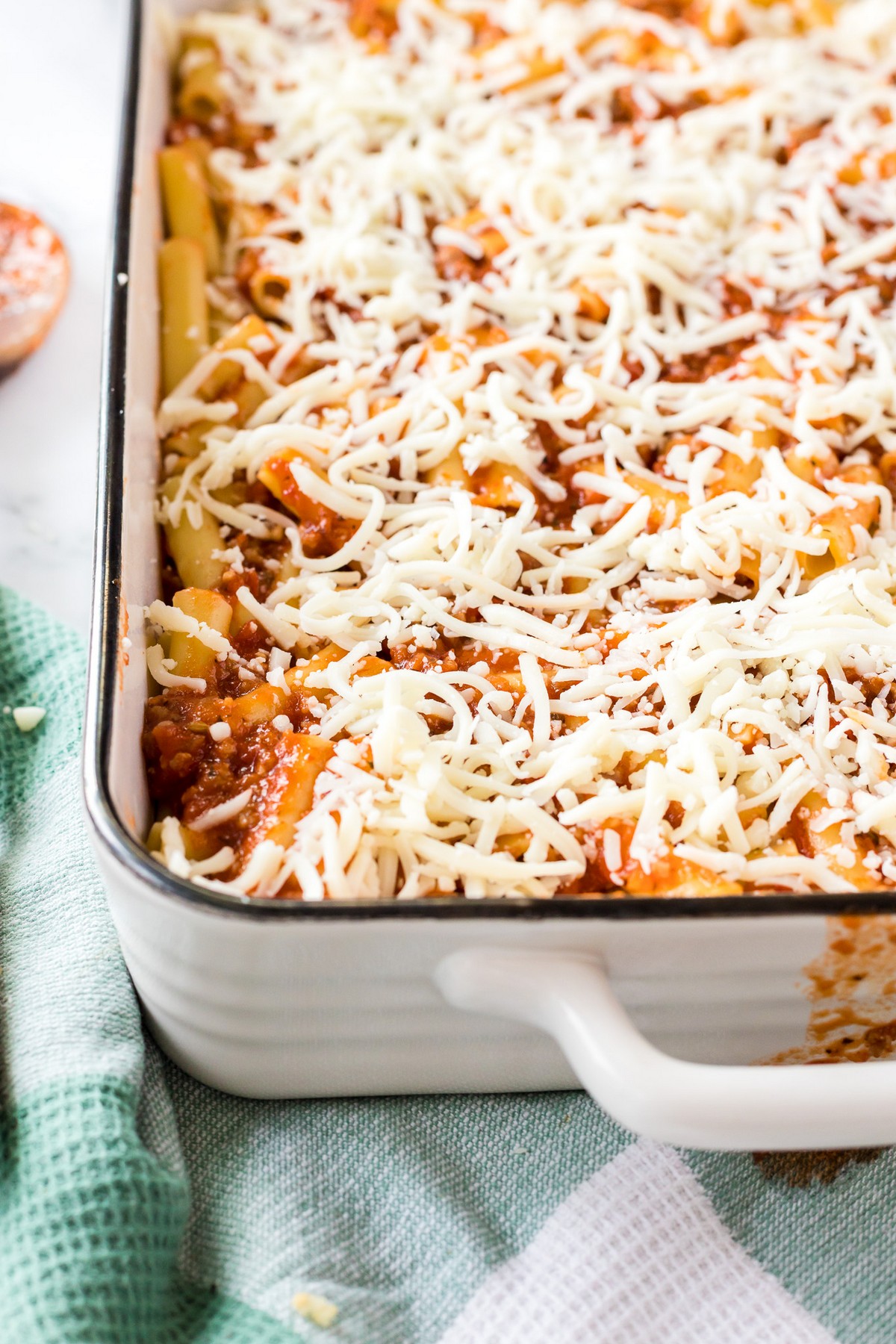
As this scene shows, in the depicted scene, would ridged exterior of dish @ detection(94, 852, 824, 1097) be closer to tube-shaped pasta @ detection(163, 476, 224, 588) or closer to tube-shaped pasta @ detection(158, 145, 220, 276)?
tube-shaped pasta @ detection(163, 476, 224, 588)

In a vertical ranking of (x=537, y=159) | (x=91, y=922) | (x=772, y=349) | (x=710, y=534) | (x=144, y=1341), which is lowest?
(x=144, y=1341)

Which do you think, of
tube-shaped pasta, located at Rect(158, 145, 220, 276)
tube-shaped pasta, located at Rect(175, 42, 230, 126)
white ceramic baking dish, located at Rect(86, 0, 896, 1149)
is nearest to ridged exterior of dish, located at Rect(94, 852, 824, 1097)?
white ceramic baking dish, located at Rect(86, 0, 896, 1149)

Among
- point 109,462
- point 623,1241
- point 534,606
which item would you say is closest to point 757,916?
point 623,1241

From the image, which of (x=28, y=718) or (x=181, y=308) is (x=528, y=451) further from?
(x=28, y=718)

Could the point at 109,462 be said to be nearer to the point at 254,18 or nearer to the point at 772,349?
the point at 772,349

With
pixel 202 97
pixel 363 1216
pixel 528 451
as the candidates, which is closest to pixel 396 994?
pixel 363 1216

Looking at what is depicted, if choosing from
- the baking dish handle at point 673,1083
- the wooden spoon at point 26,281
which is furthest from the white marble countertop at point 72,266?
the baking dish handle at point 673,1083

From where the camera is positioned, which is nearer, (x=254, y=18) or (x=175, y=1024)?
(x=175, y=1024)
